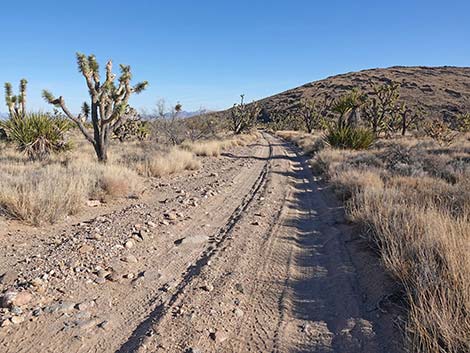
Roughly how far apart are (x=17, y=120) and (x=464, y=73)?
12777 centimetres

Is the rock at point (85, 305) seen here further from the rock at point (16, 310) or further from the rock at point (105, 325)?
the rock at point (16, 310)

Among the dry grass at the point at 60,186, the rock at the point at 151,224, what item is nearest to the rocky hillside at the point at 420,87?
the dry grass at the point at 60,186

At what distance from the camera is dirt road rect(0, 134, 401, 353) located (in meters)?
3.21

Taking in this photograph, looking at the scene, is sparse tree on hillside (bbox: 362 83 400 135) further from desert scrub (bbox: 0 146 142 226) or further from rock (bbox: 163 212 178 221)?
rock (bbox: 163 212 178 221)

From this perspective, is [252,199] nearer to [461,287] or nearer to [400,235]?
[400,235]

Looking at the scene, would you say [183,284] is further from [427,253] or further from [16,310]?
[427,253]

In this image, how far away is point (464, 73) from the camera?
109188 mm

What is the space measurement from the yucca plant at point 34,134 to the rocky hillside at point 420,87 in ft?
220

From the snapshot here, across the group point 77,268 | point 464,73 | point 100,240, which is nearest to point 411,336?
point 77,268

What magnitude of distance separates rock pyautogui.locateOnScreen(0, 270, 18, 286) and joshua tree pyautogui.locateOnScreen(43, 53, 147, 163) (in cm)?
908

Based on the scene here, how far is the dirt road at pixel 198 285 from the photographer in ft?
10.5

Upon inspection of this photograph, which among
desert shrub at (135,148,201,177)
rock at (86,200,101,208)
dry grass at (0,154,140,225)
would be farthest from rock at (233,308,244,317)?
desert shrub at (135,148,201,177)

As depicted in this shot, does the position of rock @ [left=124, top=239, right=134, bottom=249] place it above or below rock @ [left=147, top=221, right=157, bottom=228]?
below

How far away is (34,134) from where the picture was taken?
43.4 feet
